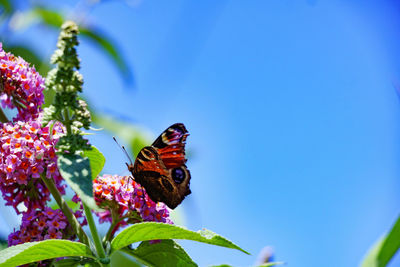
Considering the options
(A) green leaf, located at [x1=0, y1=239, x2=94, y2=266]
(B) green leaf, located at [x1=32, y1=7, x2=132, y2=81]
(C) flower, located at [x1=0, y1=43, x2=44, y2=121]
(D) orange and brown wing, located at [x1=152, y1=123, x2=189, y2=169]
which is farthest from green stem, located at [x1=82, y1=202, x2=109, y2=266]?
(B) green leaf, located at [x1=32, y1=7, x2=132, y2=81]

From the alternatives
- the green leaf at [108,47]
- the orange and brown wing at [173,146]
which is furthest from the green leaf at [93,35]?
the orange and brown wing at [173,146]

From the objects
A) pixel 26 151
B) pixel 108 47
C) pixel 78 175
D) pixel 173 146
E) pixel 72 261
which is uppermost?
pixel 108 47

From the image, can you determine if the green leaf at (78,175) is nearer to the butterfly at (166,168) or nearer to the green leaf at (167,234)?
the green leaf at (167,234)

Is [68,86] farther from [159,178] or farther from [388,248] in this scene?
[388,248]

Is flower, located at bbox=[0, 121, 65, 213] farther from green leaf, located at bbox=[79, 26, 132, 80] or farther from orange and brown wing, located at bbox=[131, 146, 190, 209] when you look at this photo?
green leaf, located at bbox=[79, 26, 132, 80]

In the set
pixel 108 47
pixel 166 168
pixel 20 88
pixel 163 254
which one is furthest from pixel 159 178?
pixel 108 47

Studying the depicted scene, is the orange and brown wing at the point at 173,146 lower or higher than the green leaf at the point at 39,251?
higher
